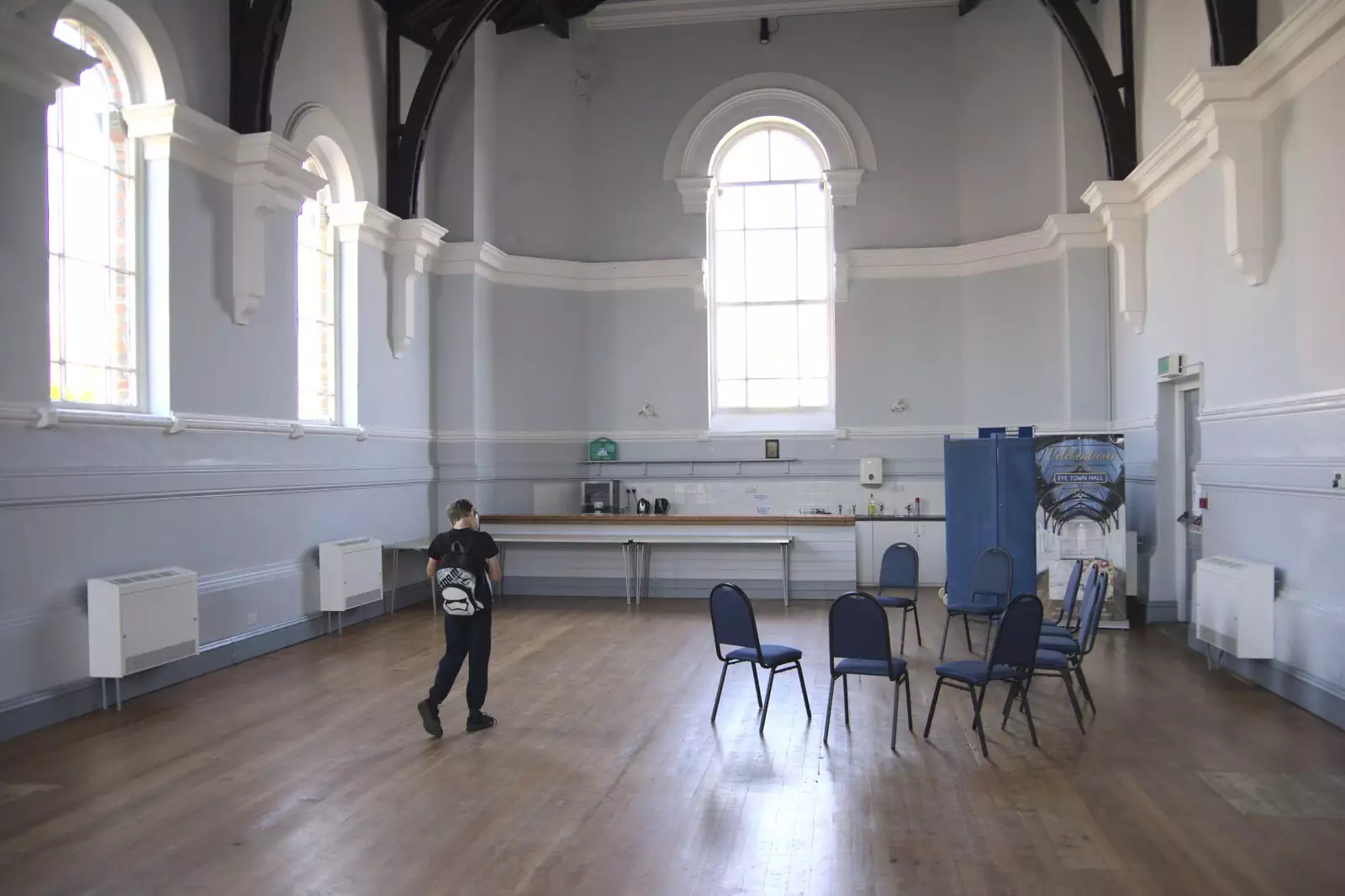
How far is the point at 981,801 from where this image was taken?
4141 mm

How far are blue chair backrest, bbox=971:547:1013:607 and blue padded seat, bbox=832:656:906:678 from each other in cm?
236

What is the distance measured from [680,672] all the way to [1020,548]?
353cm

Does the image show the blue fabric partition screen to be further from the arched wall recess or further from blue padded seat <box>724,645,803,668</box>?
the arched wall recess

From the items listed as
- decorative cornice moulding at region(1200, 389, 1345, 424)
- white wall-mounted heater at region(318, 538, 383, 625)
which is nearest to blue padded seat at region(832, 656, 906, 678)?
decorative cornice moulding at region(1200, 389, 1345, 424)

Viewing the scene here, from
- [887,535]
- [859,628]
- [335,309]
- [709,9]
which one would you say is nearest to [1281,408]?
[859,628]

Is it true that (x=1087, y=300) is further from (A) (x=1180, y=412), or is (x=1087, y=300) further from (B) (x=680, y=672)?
(B) (x=680, y=672)

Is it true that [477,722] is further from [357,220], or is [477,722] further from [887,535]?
[887,535]

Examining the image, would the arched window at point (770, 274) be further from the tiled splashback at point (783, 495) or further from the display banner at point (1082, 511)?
the display banner at point (1082, 511)

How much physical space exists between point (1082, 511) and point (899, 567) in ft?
6.23

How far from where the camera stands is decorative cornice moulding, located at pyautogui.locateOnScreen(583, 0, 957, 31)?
1125 cm

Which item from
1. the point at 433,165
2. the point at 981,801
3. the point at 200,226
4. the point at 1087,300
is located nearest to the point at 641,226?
the point at 433,165

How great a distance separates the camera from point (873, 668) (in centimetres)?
499

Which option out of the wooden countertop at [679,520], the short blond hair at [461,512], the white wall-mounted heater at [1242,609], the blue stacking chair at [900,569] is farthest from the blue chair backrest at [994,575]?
the short blond hair at [461,512]

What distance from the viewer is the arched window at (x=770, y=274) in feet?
38.4
